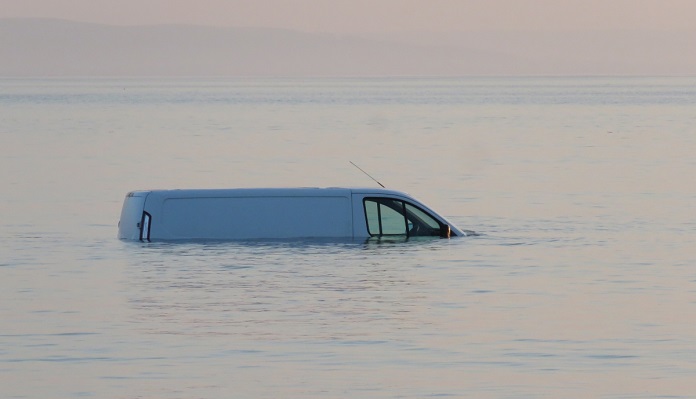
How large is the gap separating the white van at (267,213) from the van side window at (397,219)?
0.6 inches

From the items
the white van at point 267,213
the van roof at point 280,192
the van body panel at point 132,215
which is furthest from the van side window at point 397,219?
the van body panel at point 132,215

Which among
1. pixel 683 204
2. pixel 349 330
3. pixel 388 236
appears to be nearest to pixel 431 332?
pixel 349 330

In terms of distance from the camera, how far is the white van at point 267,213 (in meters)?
27.6

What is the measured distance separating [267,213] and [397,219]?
2.20 metres

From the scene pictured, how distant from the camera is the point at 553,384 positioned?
16.5 metres

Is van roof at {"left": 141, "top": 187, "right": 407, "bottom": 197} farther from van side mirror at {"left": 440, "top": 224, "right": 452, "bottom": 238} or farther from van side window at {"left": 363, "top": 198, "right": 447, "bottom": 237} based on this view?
van side mirror at {"left": 440, "top": 224, "right": 452, "bottom": 238}

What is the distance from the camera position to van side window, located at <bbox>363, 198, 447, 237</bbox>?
91.8 ft

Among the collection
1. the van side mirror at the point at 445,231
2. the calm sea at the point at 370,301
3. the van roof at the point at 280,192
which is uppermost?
the van roof at the point at 280,192

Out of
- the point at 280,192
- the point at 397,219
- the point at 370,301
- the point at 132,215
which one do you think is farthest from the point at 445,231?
the point at 370,301

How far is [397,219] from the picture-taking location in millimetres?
28500

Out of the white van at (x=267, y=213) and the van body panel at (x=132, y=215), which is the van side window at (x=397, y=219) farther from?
the van body panel at (x=132, y=215)

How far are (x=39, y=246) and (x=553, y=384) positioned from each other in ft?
52.8

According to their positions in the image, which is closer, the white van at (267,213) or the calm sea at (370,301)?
the calm sea at (370,301)

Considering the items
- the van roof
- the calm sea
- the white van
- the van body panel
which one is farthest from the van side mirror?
the van body panel
